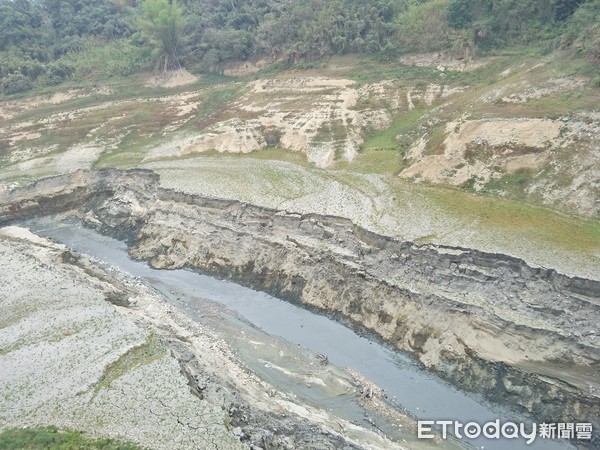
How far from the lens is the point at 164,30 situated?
8606cm

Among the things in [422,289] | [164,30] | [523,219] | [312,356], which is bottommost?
[312,356]

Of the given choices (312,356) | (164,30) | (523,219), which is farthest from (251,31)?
(312,356)

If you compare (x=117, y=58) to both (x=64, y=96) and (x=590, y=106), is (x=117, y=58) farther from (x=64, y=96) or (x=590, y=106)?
(x=590, y=106)

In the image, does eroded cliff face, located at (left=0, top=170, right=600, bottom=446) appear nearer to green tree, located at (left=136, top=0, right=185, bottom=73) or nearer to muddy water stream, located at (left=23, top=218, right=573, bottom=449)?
muddy water stream, located at (left=23, top=218, right=573, bottom=449)

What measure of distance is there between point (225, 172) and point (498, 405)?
3543 centimetres

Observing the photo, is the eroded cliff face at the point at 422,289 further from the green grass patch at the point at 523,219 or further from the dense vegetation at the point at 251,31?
the dense vegetation at the point at 251,31

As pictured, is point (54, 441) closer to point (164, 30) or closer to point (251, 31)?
point (164, 30)

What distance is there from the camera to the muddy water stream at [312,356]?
26.0m

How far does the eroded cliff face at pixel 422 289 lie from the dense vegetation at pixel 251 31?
28.4 m

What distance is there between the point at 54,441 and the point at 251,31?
85900mm

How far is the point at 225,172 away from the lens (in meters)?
51.9

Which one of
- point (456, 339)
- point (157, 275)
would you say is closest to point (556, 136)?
point (456, 339)

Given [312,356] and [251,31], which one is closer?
[312,356]


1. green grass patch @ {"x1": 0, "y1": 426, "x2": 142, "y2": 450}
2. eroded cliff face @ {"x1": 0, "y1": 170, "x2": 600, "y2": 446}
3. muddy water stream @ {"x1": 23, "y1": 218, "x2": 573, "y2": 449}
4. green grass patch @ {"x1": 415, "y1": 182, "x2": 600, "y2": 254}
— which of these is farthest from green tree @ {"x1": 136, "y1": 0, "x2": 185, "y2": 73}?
green grass patch @ {"x1": 0, "y1": 426, "x2": 142, "y2": 450}
